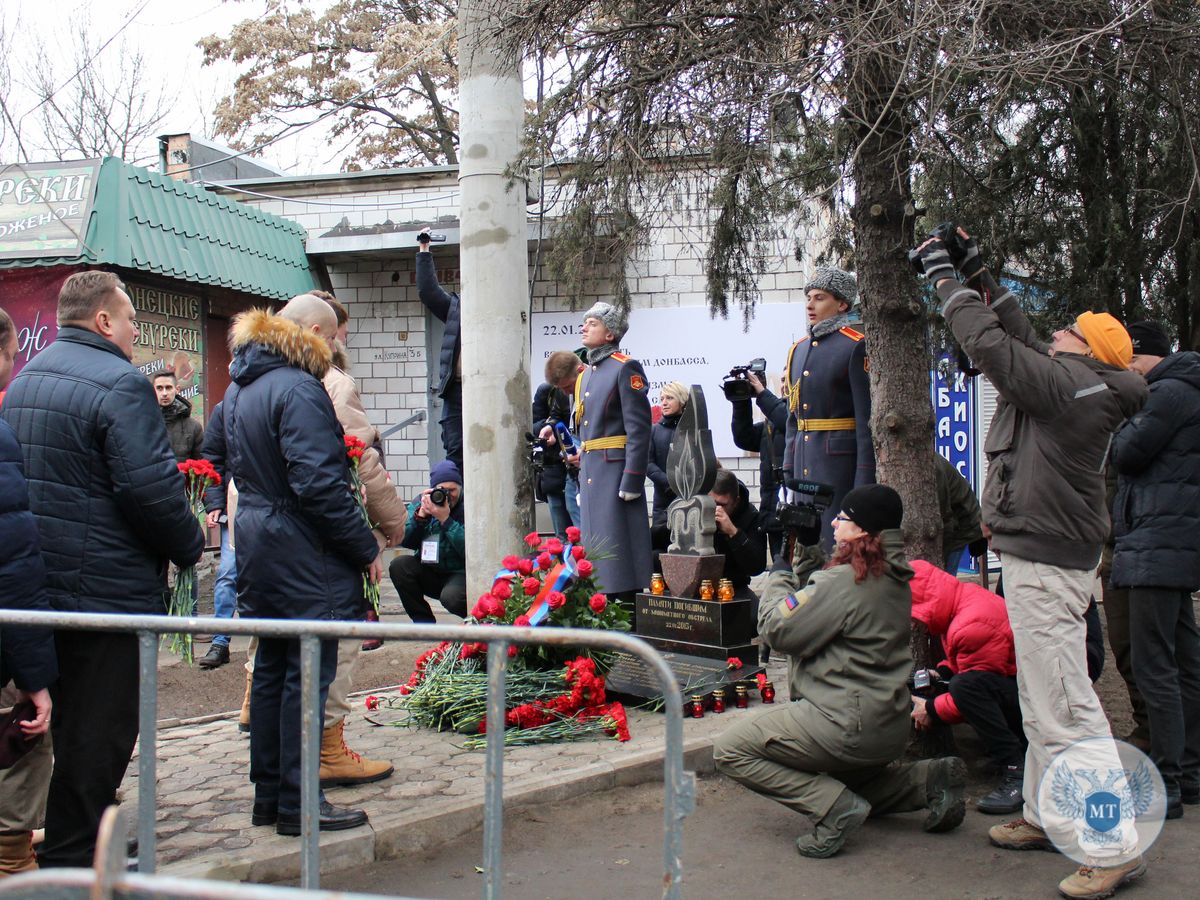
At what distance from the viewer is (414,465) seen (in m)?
14.2

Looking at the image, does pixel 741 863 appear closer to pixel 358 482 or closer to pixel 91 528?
pixel 358 482

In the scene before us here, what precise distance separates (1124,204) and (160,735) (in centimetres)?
566

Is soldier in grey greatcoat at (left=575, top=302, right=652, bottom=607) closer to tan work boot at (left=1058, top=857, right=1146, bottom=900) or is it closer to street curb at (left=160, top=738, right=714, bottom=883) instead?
street curb at (left=160, top=738, right=714, bottom=883)

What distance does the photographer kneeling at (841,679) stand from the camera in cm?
413

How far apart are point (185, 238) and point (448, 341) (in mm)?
5072

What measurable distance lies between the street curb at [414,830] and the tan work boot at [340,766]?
1.40 feet

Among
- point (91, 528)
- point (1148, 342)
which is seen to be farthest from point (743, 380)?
point (91, 528)

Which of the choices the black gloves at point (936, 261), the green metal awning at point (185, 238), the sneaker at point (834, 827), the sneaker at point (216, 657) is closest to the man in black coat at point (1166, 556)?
the black gloves at point (936, 261)

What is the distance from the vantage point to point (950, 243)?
166 inches

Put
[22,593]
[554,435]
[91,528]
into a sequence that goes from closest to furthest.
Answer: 1. [22,593]
2. [91,528]
3. [554,435]

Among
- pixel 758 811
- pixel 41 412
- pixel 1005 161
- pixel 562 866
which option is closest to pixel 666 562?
pixel 758 811

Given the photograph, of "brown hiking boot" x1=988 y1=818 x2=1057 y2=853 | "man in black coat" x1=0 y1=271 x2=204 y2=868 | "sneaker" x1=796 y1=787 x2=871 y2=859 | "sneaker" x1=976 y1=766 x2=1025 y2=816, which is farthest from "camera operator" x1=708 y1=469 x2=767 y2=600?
"man in black coat" x1=0 y1=271 x2=204 y2=868

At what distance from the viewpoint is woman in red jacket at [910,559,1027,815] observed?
466cm

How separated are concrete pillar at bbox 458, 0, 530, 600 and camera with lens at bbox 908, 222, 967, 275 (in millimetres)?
2915
